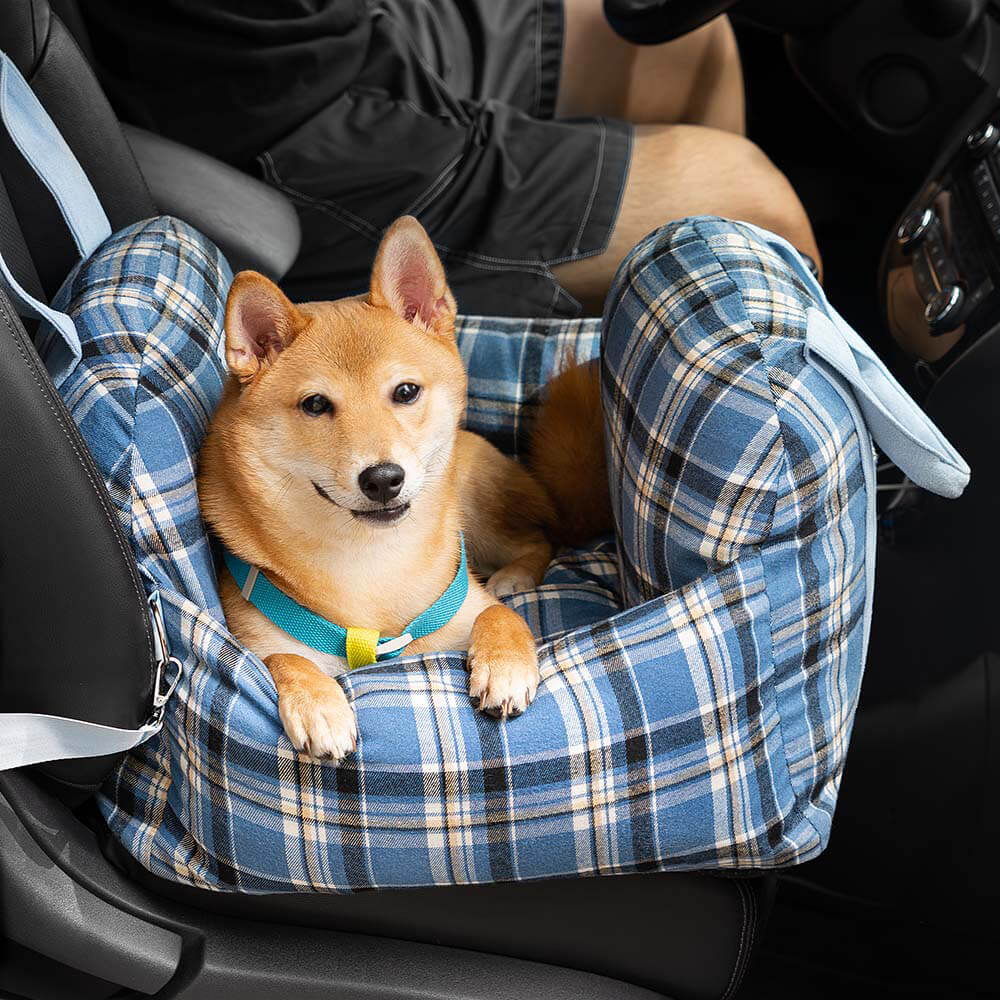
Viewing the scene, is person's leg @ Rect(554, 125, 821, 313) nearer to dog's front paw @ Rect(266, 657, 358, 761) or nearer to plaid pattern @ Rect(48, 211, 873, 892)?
plaid pattern @ Rect(48, 211, 873, 892)

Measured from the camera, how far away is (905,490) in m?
1.29

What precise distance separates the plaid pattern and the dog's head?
0.09 m

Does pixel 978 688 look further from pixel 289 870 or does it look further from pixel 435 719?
pixel 289 870

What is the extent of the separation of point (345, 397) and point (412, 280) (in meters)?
0.16

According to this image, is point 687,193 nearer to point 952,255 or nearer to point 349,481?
point 952,255

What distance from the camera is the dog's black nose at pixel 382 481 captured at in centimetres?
97

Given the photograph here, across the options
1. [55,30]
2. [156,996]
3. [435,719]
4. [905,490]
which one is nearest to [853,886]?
[905,490]

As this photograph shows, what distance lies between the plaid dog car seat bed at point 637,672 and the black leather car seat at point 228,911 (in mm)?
62

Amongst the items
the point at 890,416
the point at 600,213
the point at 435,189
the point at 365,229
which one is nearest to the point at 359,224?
the point at 365,229

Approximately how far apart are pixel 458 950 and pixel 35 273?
80 cm

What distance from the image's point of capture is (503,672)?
0.95 m

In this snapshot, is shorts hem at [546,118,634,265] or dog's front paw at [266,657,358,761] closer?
dog's front paw at [266,657,358,761]

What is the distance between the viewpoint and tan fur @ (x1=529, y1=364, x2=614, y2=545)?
4.33ft

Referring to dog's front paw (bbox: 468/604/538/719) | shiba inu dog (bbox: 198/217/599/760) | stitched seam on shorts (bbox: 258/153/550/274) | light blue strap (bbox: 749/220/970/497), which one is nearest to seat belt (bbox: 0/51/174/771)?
shiba inu dog (bbox: 198/217/599/760)
